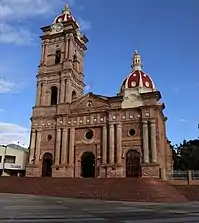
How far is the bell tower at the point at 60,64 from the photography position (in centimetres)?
4247

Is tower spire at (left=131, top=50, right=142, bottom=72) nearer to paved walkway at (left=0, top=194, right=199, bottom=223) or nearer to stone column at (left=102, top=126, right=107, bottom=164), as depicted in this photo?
stone column at (left=102, top=126, right=107, bottom=164)

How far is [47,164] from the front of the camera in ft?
132

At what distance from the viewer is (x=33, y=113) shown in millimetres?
42594

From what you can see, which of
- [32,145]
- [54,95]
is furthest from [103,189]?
[54,95]

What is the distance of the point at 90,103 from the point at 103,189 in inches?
635

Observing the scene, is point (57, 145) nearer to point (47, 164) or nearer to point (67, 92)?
point (47, 164)

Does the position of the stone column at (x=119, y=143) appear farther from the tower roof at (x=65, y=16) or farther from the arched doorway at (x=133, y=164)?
the tower roof at (x=65, y=16)

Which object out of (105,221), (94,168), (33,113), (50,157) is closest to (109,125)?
(94,168)

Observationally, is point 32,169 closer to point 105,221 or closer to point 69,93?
point 69,93

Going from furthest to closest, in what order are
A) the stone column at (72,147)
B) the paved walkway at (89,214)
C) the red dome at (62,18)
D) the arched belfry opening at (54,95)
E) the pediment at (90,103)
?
the red dome at (62,18), the arched belfry opening at (54,95), the pediment at (90,103), the stone column at (72,147), the paved walkway at (89,214)

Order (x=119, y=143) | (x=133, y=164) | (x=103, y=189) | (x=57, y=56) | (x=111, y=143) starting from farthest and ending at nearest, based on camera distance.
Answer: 1. (x=57, y=56)
2. (x=111, y=143)
3. (x=119, y=143)
4. (x=133, y=164)
5. (x=103, y=189)

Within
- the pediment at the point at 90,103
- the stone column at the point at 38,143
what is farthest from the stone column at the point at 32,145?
the pediment at the point at 90,103

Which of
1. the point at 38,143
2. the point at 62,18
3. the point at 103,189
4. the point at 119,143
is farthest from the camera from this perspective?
the point at 62,18

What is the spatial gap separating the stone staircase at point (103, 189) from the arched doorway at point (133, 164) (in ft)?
24.7
